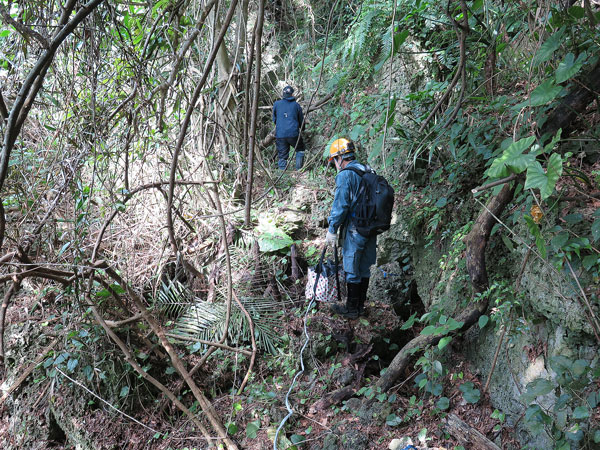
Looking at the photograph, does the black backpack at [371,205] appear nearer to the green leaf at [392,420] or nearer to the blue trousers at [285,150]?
the green leaf at [392,420]

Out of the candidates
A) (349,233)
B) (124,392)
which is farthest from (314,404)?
(124,392)

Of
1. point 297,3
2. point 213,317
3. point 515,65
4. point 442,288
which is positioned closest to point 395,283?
point 442,288

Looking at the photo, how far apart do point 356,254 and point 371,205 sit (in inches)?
21.3

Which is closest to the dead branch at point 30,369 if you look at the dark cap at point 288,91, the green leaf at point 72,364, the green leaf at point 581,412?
the green leaf at point 72,364

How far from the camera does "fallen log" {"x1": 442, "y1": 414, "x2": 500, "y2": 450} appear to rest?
3.25 metres

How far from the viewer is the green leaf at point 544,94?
2848 millimetres

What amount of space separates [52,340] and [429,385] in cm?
395

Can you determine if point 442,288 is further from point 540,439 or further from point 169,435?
point 169,435

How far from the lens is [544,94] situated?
288cm

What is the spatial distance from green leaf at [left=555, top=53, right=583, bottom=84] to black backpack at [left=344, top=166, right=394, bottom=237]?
198 centimetres

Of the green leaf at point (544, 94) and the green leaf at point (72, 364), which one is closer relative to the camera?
the green leaf at point (544, 94)

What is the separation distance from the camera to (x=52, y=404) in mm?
4652

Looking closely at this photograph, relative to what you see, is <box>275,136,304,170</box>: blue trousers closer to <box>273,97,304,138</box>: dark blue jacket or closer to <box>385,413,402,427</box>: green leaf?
<box>273,97,304,138</box>: dark blue jacket

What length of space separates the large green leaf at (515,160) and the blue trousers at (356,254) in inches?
86.9
